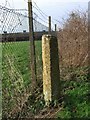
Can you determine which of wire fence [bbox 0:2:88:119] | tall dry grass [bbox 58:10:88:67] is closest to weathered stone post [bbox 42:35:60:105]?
wire fence [bbox 0:2:88:119]

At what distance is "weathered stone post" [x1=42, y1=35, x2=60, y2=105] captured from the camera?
27.3 feet

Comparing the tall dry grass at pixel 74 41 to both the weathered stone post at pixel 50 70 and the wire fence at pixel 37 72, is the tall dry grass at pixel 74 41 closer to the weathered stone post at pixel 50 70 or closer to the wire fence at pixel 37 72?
the wire fence at pixel 37 72

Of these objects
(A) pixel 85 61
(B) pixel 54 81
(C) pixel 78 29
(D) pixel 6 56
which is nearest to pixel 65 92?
(B) pixel 54 81

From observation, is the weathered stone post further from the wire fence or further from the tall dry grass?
the tall dry grass

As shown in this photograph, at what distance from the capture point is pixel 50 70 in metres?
8.32

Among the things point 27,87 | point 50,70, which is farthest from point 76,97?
point 27,87

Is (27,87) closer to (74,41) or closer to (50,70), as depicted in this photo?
(50,70)

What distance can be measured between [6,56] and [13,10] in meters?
0.87

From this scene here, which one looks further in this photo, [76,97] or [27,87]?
[76,97]

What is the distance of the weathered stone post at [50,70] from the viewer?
27.3 feet

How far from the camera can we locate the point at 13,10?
724 centimetres

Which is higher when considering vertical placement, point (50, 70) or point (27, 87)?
point (50, 70)

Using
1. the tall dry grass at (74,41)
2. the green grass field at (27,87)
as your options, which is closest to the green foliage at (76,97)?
the green grass field at (27,87)

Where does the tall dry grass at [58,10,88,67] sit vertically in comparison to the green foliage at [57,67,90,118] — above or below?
above
